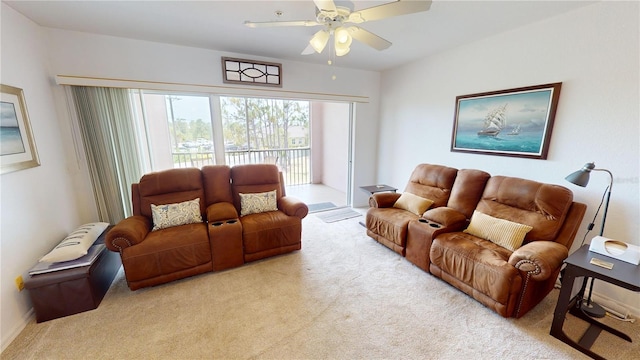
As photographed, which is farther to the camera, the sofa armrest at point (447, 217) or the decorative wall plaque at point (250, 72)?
the decorative wall plaque at point (250, 72)

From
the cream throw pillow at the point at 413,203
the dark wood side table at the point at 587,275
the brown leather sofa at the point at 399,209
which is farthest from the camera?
the cream throw pillow at the point at 413,203

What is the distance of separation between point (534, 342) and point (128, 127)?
424 centimetres

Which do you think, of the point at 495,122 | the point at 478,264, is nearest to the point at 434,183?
the point at 495,122

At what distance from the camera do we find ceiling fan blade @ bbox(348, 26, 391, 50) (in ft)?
5.90

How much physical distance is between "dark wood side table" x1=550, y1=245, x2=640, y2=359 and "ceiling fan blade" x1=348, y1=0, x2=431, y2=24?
6.53 ft

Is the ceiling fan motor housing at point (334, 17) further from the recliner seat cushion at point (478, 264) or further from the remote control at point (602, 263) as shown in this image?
the remote control at point (602, 263)

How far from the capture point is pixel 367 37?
1.89 m

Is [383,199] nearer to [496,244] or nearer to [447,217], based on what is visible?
[447,217]

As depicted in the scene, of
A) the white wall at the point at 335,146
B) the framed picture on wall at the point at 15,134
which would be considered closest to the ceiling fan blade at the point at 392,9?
the framed picture on wall at the point at 15,134

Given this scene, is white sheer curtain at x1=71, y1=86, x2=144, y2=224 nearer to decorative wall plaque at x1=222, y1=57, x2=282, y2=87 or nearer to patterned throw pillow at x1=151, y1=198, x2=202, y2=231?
patterned throw pillow at x1=151, y1=198, x2=202, y2=231

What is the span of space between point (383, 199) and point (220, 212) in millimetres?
1996

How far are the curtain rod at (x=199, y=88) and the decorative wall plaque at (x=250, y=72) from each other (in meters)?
0.09

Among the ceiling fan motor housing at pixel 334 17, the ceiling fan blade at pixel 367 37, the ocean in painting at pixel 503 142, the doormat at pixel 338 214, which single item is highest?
the ceiling fan motor housing at pixel 334 17

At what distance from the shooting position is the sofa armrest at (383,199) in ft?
10.4
